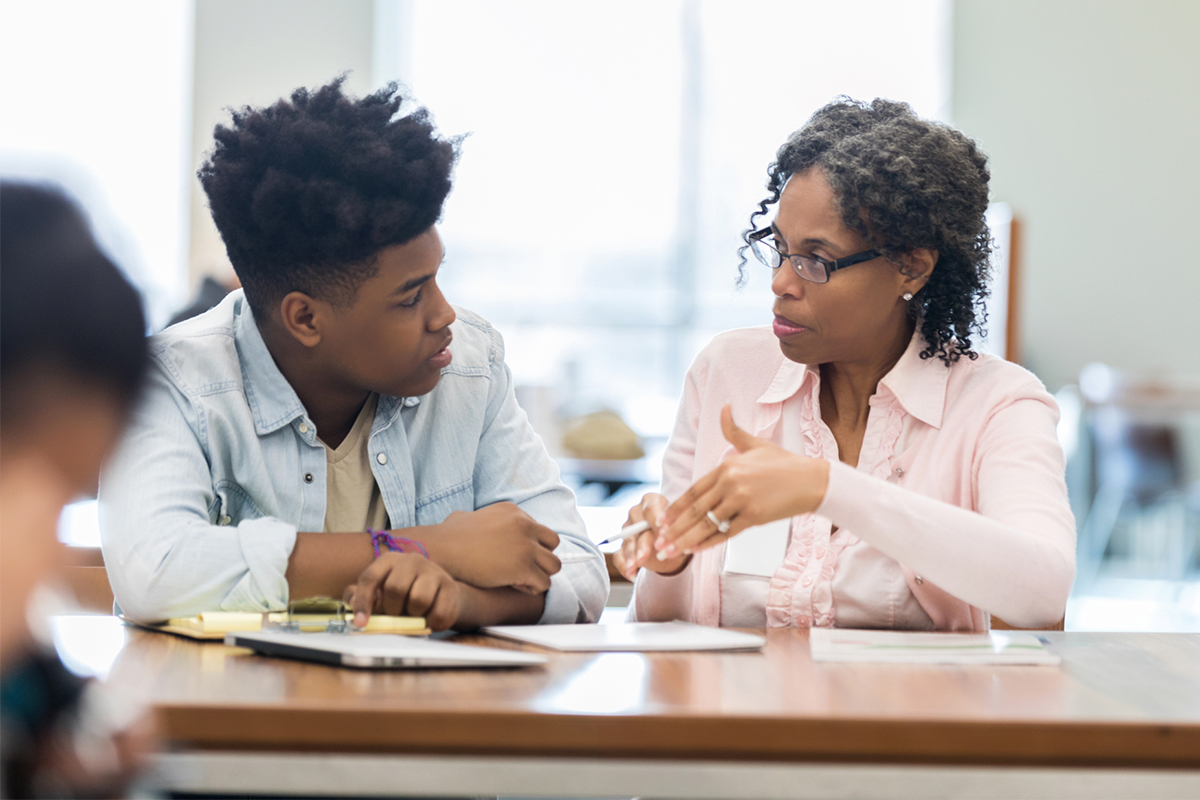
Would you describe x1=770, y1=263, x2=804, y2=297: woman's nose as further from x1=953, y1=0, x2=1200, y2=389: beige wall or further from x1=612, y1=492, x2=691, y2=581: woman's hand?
x1=953, y1=0, x2=1200, y2=389: beige wall

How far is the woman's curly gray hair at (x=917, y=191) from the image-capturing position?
1.50 metres

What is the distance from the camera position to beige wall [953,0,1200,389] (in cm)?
546

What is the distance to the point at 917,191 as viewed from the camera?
1.50 meters

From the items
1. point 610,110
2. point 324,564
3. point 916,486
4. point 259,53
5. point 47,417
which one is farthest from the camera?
point 610,110

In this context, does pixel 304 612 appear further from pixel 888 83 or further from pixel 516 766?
pixel 888 83

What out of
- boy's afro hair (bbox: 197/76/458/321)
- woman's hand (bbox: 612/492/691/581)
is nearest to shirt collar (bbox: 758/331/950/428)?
woman's hand (bbox: 612/492/691/581)

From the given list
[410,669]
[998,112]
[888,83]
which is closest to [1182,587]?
[998,112]

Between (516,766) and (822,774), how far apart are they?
0.71 ft

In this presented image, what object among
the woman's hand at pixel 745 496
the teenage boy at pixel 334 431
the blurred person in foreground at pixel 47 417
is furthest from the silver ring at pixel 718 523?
the blurred person in foreground at pixel 47 417

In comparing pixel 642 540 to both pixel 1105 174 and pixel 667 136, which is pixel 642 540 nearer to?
pixel 667 136

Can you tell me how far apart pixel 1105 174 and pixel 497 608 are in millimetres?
5092

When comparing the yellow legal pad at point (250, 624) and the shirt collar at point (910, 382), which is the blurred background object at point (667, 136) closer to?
the shirt collar at point (910, 382)

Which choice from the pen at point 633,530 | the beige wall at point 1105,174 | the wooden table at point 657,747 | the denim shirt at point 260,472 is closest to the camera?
the wooden table at point 657,747

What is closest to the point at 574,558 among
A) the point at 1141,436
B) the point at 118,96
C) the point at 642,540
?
the point at 642,540
